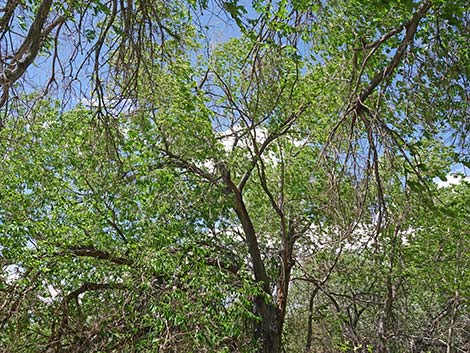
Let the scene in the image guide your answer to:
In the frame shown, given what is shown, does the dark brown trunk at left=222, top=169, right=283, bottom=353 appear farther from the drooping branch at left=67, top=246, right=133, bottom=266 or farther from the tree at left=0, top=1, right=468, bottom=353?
the drooping branch at left=67, top=246, right=133, bottom=266

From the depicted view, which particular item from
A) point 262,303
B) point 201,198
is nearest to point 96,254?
point 201,198

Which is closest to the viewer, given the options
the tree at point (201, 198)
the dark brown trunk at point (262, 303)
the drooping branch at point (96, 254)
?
the tree at point (201, 198)

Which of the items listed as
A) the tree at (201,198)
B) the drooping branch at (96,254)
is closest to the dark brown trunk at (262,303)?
the tree at (201,198)

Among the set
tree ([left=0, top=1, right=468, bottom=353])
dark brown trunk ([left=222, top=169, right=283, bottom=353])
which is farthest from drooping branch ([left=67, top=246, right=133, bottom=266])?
dark brown trunk ([left=222, top=169, right=283, bottom=353])

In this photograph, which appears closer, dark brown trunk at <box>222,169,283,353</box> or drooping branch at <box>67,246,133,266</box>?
drooping branch at <box>67,246,133,266</box>

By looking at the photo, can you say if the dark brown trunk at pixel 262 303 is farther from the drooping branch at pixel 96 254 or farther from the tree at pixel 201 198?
the drooping branch at pixel 96 254

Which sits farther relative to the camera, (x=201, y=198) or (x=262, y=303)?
(x=262, y=303)

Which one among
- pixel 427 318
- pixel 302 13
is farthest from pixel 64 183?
pixel 427 318

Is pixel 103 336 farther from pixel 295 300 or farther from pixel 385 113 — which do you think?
pixel 295 300

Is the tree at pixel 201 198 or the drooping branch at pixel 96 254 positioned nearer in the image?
the tree at pixel 201 198

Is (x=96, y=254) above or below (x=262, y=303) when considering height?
below

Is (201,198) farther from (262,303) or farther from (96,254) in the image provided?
(262,303)

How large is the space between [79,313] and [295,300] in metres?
4.88

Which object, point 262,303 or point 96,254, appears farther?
point 262,303
